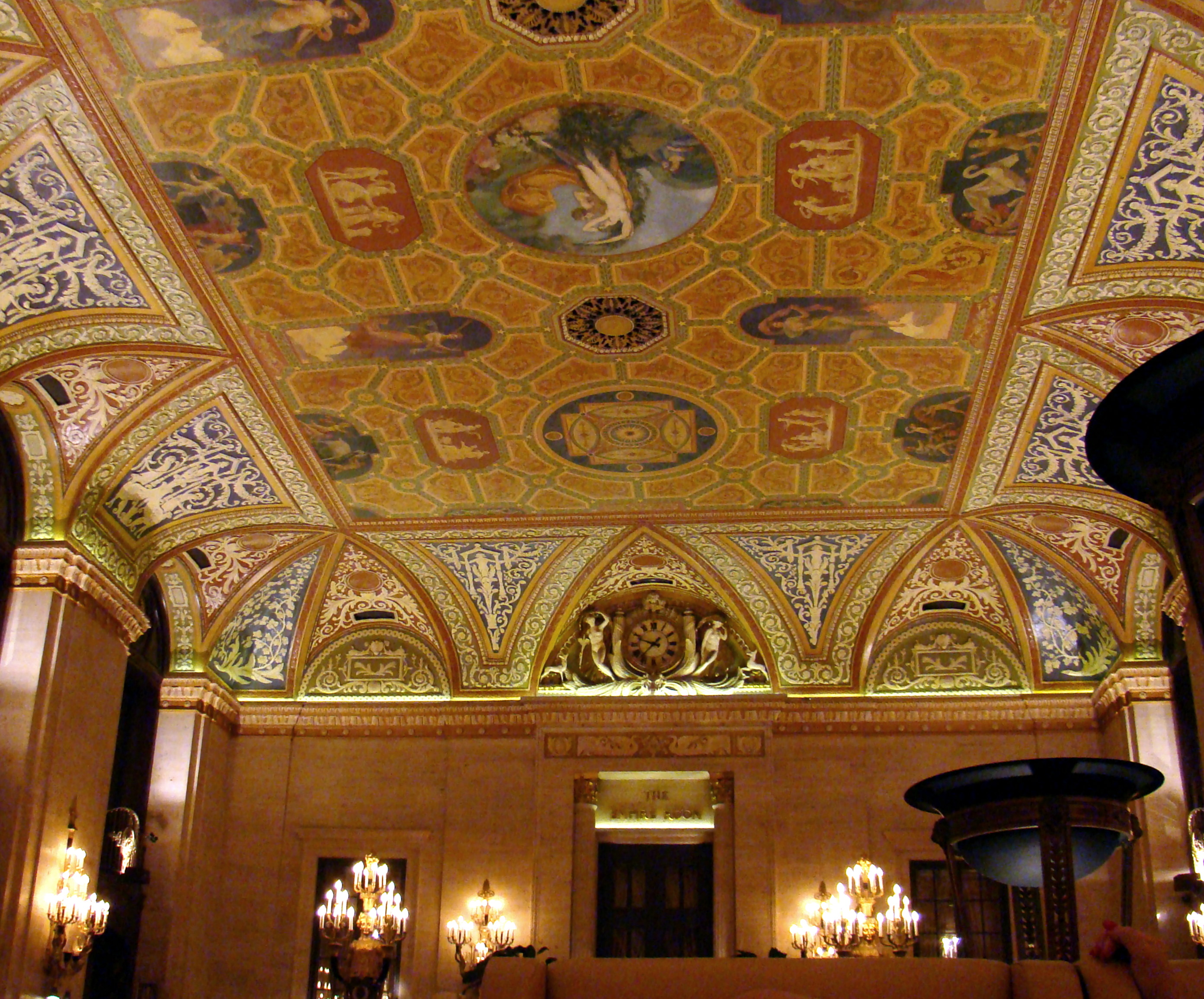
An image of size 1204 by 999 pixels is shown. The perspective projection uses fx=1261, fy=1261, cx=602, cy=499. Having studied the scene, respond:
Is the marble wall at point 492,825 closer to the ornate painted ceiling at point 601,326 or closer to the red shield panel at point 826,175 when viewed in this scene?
the ornate painted ceiling at point 601,326

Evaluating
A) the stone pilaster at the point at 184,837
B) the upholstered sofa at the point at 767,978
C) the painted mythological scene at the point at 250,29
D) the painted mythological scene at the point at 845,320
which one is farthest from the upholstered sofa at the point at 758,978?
the stone pilaster at the point at 184,837

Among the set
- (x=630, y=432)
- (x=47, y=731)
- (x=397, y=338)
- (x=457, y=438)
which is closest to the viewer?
(x=397, y=338)

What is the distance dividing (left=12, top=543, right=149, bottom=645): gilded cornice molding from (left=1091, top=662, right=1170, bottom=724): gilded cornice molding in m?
11.8

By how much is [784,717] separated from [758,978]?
12.2m

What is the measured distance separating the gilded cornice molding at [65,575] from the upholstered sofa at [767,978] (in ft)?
30.1

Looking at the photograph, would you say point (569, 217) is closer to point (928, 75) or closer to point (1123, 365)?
point (928, 75)

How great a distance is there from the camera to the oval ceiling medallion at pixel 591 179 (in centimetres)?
909

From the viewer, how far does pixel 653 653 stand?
57.4 ft

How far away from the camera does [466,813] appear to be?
55.2ft

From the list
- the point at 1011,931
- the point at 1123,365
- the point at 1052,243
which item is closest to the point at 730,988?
the point at 1052,243

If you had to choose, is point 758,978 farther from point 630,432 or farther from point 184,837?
point 184,837

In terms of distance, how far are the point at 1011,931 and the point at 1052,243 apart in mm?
8854

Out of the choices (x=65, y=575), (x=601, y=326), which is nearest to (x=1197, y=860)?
(x=601, y=326)

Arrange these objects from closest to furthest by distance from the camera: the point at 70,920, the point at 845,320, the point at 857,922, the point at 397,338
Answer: the point at 845,320 → the point at 397,338 → the point at 70,920 → the point at 857,922
